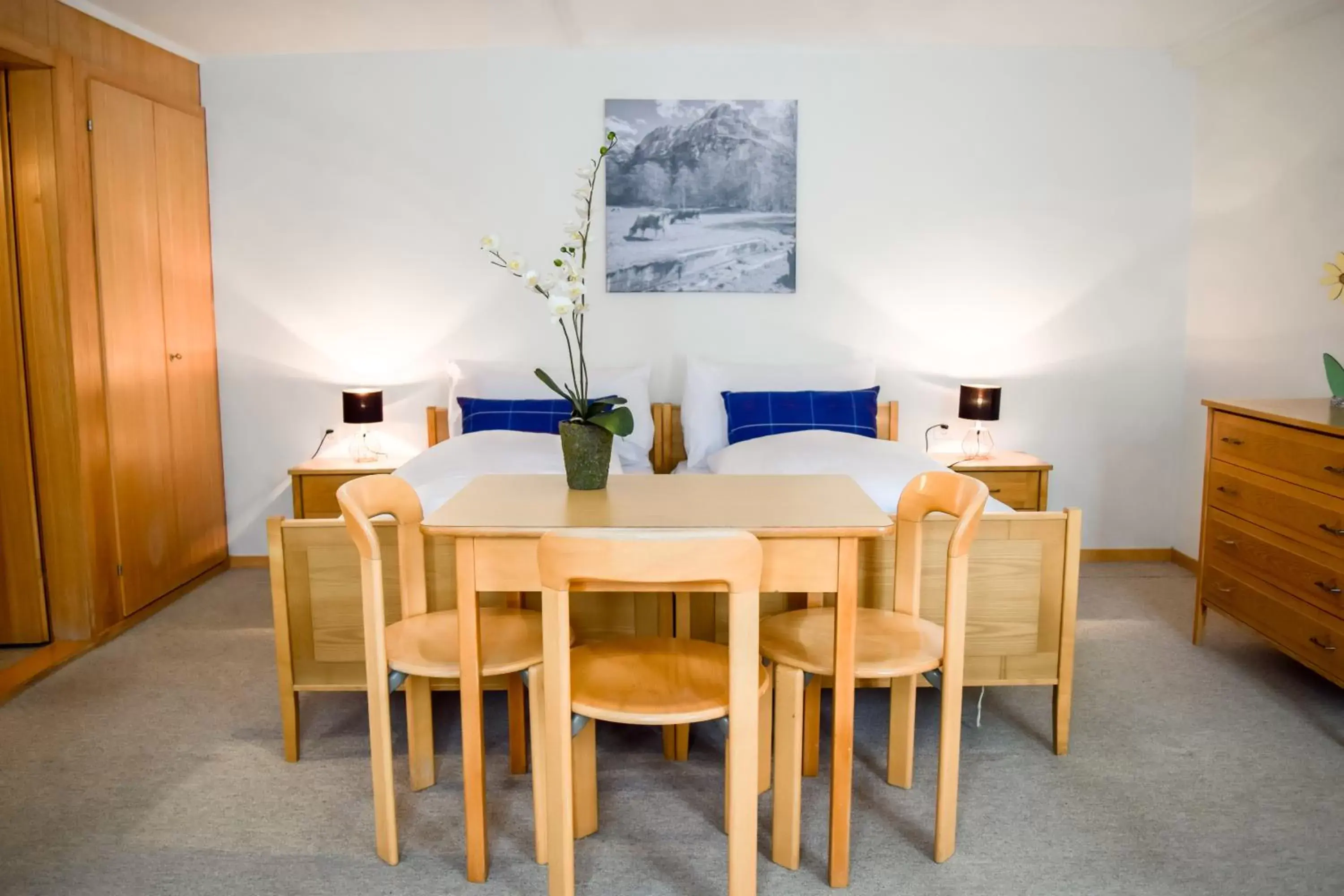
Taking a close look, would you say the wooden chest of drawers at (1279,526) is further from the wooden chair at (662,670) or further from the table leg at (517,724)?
the table leg at (517,724)

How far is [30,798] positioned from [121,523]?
1.58 m

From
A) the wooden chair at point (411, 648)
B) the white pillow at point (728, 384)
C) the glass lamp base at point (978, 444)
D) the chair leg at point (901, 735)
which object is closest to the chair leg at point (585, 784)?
the wooden chair at point (411, 648)

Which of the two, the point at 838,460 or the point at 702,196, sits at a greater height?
the point at 702,196

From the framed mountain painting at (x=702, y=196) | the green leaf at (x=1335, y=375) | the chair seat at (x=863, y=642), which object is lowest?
the chair seat at (x=863, y=642)

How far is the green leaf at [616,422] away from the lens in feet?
7.95

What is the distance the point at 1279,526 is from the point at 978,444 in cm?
154

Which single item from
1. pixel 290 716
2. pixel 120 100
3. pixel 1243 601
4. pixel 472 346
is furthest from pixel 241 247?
pixel 1243 601

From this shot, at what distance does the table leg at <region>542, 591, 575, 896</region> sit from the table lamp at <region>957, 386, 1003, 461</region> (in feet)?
9.84

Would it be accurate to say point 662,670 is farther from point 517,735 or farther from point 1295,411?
point 1295,411

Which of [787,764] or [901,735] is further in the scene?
[901,735]

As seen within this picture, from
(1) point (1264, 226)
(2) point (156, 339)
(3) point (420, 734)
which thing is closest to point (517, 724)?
(3) point (420, 734)

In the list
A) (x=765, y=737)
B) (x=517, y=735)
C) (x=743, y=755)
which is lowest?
(x=517, y=735)

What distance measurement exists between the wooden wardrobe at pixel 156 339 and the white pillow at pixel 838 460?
2.31 meters

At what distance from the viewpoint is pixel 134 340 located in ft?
13.1
